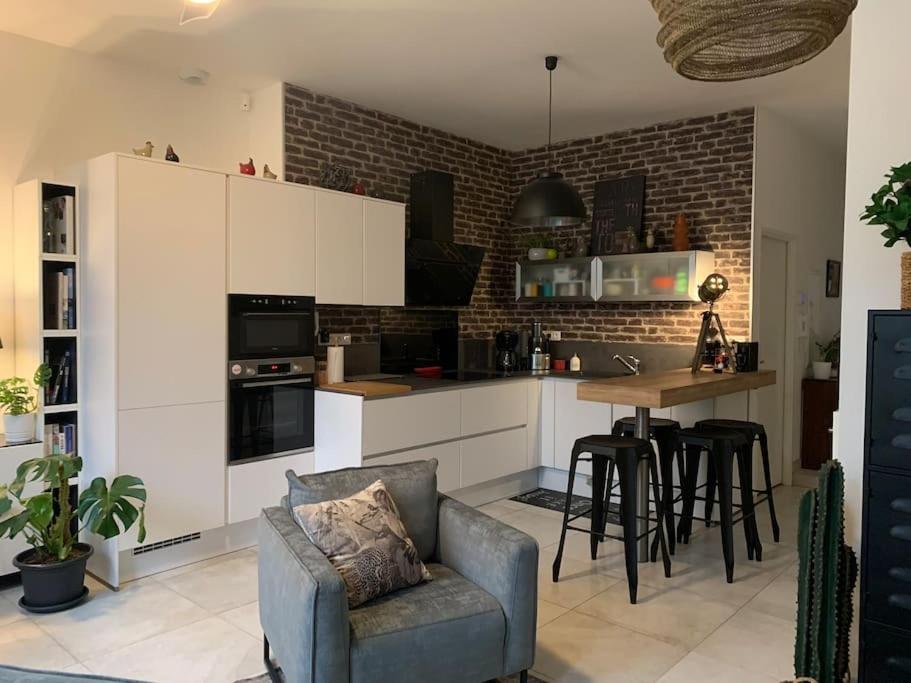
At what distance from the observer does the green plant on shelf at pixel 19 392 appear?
3377 mm

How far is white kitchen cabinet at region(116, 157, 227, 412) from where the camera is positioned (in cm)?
345

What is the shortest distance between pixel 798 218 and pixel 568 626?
415 centimetres

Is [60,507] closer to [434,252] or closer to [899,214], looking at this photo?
[434,252]

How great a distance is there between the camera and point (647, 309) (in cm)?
555

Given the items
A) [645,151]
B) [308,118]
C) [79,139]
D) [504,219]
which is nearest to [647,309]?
[645,151]

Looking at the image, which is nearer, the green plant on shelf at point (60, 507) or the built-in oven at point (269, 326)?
the green plant on shelf at point (60, 507)

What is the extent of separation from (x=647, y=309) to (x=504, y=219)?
1680 mm

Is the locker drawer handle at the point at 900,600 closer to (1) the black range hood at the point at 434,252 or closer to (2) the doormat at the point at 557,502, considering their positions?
(2) the doormat at the point at 557,502

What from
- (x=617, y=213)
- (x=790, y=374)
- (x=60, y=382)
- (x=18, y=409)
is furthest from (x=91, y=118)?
(x=790, y=374)

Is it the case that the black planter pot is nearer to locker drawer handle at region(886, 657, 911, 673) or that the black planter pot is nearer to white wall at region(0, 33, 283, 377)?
white wall at region(0, 33, 283, 377)

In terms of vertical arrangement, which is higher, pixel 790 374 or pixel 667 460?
pixel 790 374

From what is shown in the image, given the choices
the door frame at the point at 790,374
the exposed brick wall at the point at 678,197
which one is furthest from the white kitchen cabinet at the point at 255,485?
the door frame at the point at 790,374

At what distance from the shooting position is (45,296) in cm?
360

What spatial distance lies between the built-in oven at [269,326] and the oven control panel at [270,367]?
0.02 metres
